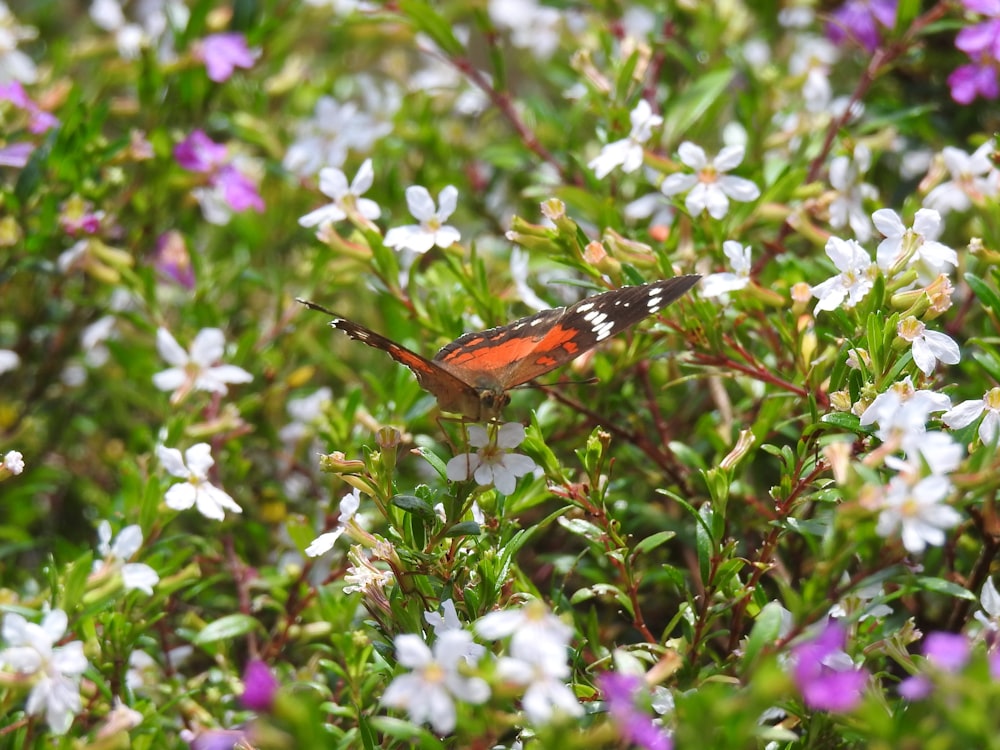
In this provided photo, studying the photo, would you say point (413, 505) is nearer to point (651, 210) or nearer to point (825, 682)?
point (825, 682)

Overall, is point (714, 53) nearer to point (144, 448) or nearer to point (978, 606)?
point (978, 606)

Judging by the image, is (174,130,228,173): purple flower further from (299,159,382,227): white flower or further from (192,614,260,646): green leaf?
(192,614,260,646): green leaf

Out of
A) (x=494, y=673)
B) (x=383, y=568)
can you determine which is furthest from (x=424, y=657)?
(x=383, y=568)

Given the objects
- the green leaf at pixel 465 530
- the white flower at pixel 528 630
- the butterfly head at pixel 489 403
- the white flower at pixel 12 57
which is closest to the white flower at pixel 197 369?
the butterfly head at pixel 489 403

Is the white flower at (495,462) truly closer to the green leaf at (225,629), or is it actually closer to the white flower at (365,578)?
the white flower at (365,578)

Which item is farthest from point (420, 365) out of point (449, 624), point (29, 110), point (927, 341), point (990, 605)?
point (29, 110)

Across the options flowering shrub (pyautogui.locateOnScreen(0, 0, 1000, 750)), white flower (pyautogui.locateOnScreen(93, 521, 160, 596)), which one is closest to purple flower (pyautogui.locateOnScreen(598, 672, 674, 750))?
flowering shrub (pyautogui.locateOnScreen(0, 0, 1000, 750))
